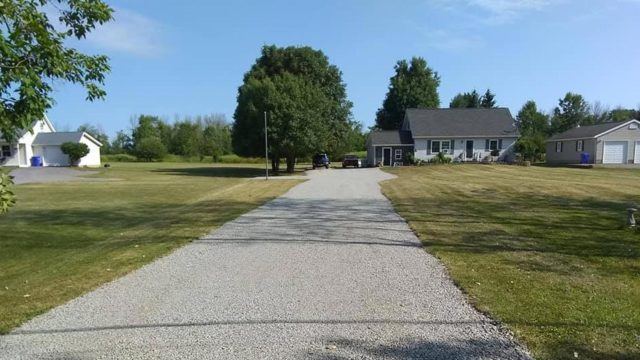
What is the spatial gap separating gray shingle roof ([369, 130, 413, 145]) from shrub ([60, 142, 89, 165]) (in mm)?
30305

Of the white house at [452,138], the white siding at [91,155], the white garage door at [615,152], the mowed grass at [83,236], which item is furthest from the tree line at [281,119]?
the white garage door at [615,152]

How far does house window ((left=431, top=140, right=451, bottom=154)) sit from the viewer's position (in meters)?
48.0

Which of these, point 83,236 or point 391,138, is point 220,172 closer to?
point 391,138

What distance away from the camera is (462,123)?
162ft

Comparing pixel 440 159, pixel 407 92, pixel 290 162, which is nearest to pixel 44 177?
pixel 290 162

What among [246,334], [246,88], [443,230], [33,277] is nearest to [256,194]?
[443,230]

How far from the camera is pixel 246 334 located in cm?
433

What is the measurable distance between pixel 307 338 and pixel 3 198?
280 cm

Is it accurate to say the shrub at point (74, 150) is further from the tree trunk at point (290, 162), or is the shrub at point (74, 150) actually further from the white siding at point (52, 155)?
the tree trunk at point (290, 162)

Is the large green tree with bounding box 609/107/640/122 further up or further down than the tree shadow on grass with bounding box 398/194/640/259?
further up

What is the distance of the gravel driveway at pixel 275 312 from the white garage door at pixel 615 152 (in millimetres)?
40591

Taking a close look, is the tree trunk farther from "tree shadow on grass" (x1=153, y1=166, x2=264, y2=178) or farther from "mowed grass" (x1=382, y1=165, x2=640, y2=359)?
"mowed grass" (x1=382, y1=165, x2=640, y2=359)

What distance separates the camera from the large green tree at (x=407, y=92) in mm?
74125

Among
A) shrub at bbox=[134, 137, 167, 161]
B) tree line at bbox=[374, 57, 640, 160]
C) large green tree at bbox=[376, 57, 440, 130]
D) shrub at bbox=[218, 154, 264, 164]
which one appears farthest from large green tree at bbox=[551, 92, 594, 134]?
shrub at bbox=[134, 137, 167, 161]
